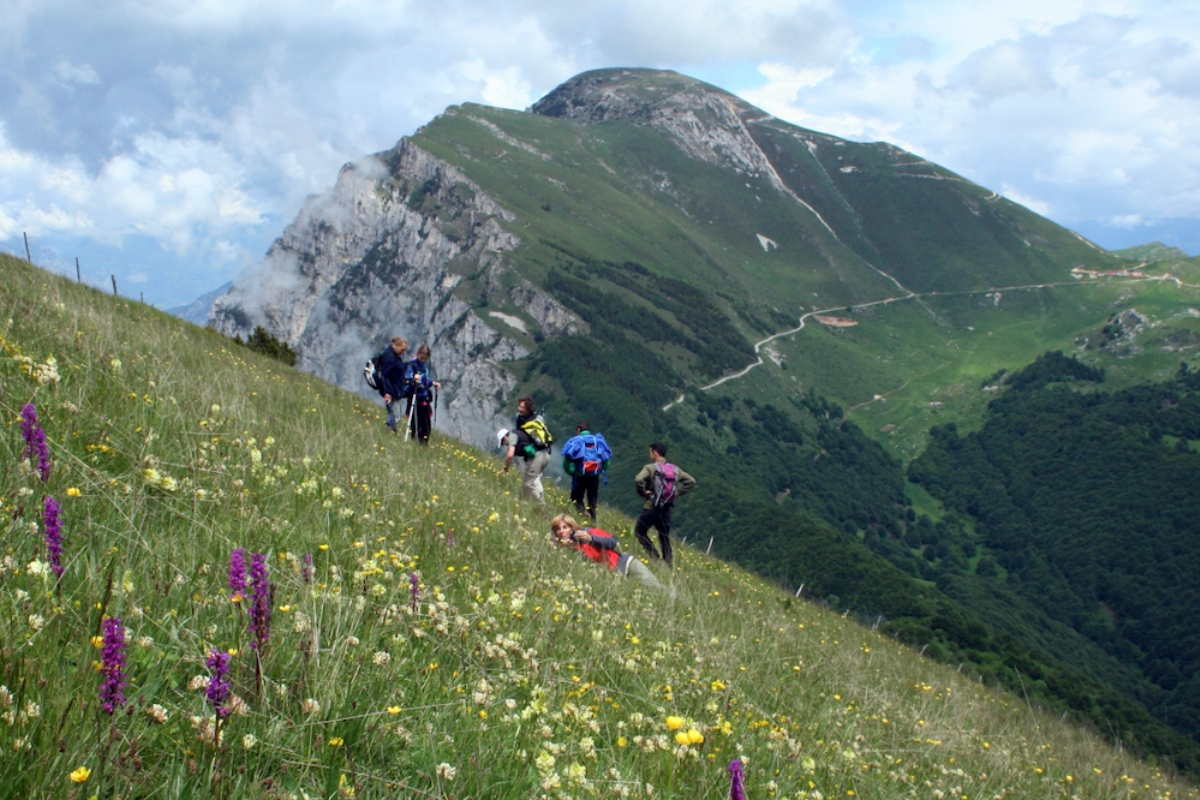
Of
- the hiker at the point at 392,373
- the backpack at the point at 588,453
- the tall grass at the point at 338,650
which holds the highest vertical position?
the hiker at the point at 392,373

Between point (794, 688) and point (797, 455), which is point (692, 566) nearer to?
point (794, 688)

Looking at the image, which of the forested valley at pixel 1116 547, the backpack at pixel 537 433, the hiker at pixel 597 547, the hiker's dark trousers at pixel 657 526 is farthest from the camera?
the forested valley at pixel 1116 547

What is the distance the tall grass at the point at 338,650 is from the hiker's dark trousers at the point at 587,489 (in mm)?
6221

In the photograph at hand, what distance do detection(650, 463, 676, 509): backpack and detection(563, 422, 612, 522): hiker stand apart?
1.02 meters

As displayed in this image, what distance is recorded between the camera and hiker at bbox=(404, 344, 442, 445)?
46.8 ft

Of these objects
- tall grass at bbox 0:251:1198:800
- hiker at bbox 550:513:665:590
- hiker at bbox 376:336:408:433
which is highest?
hiker at bbox 376:336:408:433

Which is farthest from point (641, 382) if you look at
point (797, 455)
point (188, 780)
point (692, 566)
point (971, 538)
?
point (188, 780)

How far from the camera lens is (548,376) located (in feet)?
595

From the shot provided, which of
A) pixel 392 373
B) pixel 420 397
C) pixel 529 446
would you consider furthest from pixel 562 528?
pixel 392 373

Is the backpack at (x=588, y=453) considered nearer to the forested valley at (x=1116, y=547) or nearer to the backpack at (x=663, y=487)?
the backpack at (x=663, y=487)

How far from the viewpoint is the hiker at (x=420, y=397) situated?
14.2 metres

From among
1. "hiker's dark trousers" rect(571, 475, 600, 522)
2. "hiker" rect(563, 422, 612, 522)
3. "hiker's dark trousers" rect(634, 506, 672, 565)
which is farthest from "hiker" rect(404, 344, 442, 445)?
"hiker's dark trousers" rect(634, 506, 672, 565)

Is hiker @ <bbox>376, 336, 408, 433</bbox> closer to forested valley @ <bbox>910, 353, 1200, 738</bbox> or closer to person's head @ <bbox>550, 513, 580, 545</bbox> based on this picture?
person's head @ <bbox>550, 513, 580, 545</bbox>

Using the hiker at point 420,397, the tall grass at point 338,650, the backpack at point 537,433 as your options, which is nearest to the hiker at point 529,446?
the backpack at point 537,433
